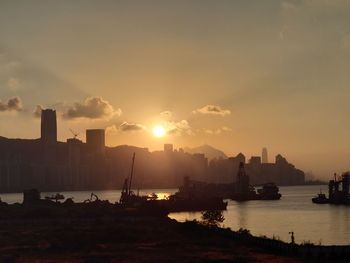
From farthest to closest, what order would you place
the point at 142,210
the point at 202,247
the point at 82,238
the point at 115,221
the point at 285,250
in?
the point at 142,210, the point at 115,221, the point at 82,238, the point at 202,247, the point at 285,250

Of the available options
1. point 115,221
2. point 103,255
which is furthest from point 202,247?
point 115,221

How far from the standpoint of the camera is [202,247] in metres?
75.6

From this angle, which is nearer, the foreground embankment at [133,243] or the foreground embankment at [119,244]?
the foreground embankment at [133,243]

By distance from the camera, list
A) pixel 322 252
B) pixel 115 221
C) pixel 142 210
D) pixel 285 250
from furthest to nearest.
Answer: pixel 142 210 < pixel 115 221 < pixel 285 250 < pixel 322 252

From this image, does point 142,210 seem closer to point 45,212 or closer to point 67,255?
point 45,212

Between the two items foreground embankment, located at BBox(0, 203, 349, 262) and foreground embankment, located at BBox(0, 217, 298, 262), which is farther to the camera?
foreground embankment, located at BBox(0, 217, 298, 262)

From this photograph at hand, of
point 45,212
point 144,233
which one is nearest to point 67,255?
point 144,233

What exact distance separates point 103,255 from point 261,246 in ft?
74.2

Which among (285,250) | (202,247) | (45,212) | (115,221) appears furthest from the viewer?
(45,212)

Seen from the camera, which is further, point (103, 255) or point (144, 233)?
point (144, 233)

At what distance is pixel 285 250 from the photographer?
227ft

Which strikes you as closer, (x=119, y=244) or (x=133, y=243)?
(x=119, y=244)

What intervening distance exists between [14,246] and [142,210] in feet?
215

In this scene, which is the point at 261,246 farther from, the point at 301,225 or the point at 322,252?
the point at 301,225
